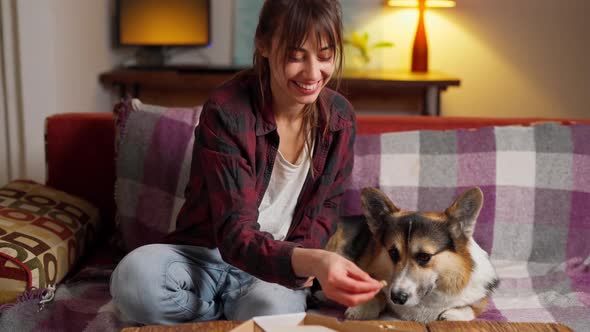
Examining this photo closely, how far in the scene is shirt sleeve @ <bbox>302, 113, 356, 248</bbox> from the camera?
1413mm

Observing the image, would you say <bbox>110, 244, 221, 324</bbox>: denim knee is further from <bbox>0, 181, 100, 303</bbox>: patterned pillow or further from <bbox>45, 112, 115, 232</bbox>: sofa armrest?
<bbox>45, 112, 115, 232</bbox>: sofa armrest

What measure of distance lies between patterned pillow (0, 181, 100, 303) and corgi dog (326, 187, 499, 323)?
0.65 metres

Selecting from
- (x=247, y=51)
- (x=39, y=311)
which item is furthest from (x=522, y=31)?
(x=39, y=311)

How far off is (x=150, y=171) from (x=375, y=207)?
1.86 ft

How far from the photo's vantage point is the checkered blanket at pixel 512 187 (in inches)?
61.8

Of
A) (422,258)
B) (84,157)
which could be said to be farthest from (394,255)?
A: (84,157)

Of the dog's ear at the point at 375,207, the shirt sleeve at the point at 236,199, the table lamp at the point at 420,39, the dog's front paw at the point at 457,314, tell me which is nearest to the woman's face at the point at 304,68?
the shirt sleeve at the point at 236,199

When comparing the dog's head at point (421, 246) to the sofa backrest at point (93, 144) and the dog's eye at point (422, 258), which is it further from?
the sofa backrest at point (93, 144)

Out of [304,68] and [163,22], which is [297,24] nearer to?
[304,68]

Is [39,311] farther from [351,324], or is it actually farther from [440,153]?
[440,153]

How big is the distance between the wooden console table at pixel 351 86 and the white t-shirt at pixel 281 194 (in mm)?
1550

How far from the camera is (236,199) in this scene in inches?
47.7

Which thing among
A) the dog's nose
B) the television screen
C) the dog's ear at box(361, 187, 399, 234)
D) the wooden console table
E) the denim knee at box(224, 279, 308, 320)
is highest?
the television screen

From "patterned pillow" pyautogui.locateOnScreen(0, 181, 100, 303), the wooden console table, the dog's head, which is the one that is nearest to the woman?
the dog's head
